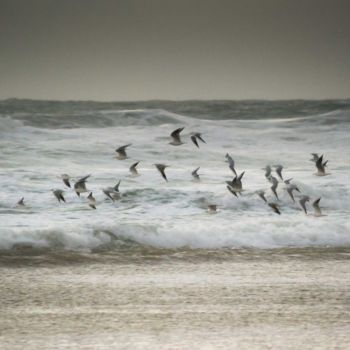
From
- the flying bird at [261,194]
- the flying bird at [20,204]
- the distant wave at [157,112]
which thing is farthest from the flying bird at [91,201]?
the distant wave at [157,112]

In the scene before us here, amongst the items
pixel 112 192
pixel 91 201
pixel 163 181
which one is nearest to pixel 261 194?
pixel 112 192

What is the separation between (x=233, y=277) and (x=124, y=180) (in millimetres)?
7221

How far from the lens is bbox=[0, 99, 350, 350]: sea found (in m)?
5.46

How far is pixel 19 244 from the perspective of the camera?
8773mm

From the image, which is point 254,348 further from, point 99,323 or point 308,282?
point 308,282

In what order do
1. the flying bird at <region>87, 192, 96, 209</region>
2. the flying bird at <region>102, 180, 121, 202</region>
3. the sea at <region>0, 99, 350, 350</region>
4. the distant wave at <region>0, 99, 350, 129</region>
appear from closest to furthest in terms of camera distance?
the sea at <region>0, 99, 350, 350</region>
the flying bird at <region>87, 192, 96, 209</region>
the flying bird at <region>102, 180, 121, 202</region>
the distant wave at <region>0, 99, 350, 129</region>

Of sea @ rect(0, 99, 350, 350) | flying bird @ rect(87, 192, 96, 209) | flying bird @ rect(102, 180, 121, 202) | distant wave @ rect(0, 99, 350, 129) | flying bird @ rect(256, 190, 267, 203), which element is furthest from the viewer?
Answer: distant wave @ rect(0, 99, 350, 129)

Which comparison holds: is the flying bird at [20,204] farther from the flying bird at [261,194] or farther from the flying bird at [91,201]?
the flying bird at [261,194]

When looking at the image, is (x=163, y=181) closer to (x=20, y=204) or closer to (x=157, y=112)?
(x=20, y=204)

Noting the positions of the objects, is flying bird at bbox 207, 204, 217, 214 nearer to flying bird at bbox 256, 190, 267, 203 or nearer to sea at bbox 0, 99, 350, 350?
sea at bbox 0, 99, 350, 350

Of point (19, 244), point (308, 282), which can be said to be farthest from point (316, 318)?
point (19, 244)

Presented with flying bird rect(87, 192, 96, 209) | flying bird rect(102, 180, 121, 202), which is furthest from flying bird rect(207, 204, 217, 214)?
flying bird rect(87, 192, 96, 209)

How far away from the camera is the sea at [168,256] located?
5.46 metres

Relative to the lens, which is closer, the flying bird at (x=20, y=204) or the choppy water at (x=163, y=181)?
the choppy water at (x=163, y=181)
